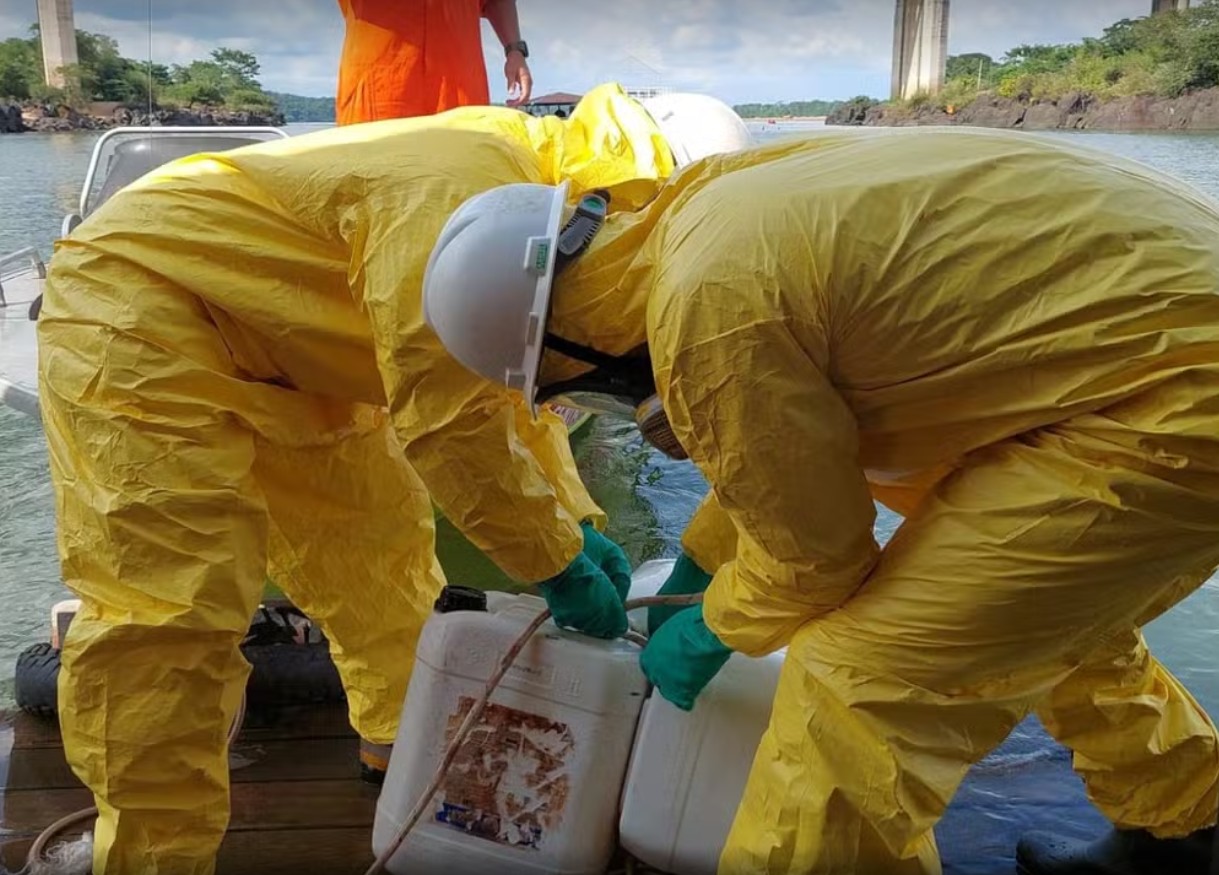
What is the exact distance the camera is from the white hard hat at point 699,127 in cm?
175

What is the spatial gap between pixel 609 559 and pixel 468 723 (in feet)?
1.23

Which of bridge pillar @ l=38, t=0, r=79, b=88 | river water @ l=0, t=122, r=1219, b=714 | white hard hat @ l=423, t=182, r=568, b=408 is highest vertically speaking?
bridge pillar @ l=38, t=0, r=79, b=88

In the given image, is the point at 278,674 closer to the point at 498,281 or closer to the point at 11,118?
the point at 498,281

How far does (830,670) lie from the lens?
1210 mm

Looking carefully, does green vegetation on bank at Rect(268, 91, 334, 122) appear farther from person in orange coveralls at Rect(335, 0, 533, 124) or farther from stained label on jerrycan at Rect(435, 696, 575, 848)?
stained label on jerrycan at Rect(435, 696, 575, 848)

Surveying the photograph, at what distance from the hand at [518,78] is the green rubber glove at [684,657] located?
5.86 feet

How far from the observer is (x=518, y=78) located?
9.46ft

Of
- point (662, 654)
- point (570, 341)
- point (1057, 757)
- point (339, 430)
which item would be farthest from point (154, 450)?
point (1057, 757)

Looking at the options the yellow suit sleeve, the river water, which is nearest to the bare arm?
the river water

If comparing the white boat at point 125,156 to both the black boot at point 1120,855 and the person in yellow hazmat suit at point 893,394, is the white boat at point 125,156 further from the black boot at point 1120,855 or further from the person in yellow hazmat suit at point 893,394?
the black boot at point 1120,855

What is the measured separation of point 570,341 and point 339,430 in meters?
0.70

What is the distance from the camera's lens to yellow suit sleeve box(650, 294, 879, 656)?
1066 millimetres

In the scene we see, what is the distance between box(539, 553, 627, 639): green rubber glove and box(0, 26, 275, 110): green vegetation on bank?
5.46 feet

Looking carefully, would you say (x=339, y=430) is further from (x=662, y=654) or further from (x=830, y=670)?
(x=830, y=670)
